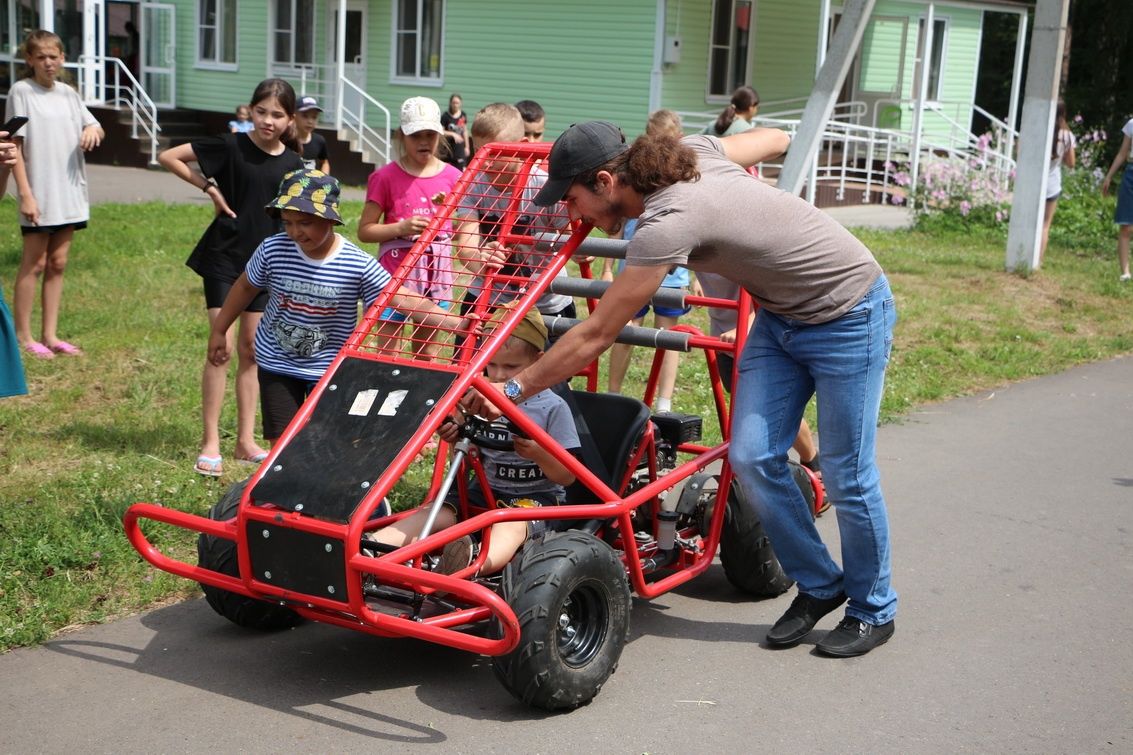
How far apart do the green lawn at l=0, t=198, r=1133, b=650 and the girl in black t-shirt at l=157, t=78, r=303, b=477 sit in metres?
0.30

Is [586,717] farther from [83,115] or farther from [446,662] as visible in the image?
[83,115]

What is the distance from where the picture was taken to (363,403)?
13.7ft

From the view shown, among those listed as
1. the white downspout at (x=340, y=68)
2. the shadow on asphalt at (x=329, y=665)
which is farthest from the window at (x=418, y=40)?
the shadow on asphalt at (x=329, y=665)

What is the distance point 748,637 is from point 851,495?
→ 0.69 meters

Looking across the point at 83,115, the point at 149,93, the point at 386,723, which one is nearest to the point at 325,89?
the point at 149,93

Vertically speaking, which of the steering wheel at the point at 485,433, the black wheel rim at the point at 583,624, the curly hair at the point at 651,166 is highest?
the curly hair at the point at 651,166

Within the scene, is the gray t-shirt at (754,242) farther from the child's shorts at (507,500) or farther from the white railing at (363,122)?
the white railing at (363,122)

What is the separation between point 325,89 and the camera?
2608 centimetres

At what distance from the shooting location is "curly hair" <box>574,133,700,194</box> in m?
4.05

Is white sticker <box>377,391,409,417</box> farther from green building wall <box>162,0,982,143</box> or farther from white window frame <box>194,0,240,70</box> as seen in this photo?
white window frame <box>194,0,240,70</box>

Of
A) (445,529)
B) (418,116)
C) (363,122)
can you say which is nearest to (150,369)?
(418,116)

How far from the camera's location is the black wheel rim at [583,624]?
408 cm

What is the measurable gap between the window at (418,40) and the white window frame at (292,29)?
1.90 metres

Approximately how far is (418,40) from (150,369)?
1821 cm
